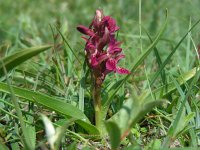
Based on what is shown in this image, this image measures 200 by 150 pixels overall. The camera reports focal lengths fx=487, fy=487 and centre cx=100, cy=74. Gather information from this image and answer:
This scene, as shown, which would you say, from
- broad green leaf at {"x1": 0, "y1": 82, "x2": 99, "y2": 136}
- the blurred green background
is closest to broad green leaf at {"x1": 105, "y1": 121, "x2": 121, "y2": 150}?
broad green leaf at {"x1": 0, "y1": 82, "x2": 99, "y2": 136}

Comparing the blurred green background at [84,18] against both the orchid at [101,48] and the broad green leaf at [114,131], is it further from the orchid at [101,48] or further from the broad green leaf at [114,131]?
the broad green leaf at [114,131]

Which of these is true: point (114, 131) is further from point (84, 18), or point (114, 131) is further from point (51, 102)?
point (84, 18)

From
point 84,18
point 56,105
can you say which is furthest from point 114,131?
point 84,18

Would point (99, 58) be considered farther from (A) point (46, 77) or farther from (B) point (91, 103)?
(A) point (46, 77)

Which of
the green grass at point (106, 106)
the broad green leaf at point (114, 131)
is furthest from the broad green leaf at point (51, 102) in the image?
the broad green leaf at point (114, 131)

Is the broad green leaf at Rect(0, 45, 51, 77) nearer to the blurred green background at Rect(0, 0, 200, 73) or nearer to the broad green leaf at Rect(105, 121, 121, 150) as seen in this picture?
the broad green leaf at Rect(105, 121, 121, 150)
